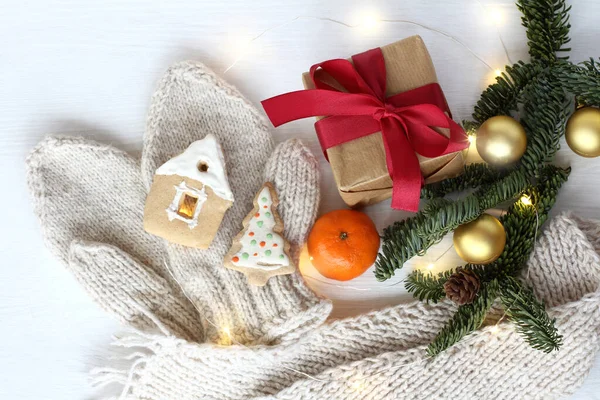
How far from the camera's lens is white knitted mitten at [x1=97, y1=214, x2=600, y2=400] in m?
1.13

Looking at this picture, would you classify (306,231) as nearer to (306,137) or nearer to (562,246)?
(306,137)

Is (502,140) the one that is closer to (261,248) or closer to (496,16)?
(496,16)

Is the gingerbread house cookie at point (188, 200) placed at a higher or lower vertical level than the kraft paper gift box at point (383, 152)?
lower

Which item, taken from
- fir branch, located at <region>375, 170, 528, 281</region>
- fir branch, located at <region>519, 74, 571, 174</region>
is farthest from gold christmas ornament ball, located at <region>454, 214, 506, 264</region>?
fir branch, located at <region>519, 74, 571, 174</region>

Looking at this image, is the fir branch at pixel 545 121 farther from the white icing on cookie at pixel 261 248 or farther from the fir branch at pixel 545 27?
the white icing on cookie at pixel 261 248

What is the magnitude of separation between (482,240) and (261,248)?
440 mm

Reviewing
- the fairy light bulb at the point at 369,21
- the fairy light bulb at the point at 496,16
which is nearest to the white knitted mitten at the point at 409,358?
the fairy light bulb at the point at 496,16

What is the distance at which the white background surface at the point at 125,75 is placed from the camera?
1218 mm

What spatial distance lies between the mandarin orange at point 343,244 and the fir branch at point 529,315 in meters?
0.27

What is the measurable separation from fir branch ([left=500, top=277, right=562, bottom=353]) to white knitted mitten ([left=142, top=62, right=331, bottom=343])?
1.19 feet

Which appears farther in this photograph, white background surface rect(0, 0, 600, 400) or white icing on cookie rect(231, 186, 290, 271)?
white background surface rect(0, 0, 600, 400)

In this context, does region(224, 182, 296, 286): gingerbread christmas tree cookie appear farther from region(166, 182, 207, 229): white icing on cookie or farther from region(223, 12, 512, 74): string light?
region(223, 12, 512, 74): string light

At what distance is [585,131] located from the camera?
108 cm

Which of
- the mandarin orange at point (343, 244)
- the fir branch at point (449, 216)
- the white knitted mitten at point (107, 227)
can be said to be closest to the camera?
the fir branch at point (449, 216)
